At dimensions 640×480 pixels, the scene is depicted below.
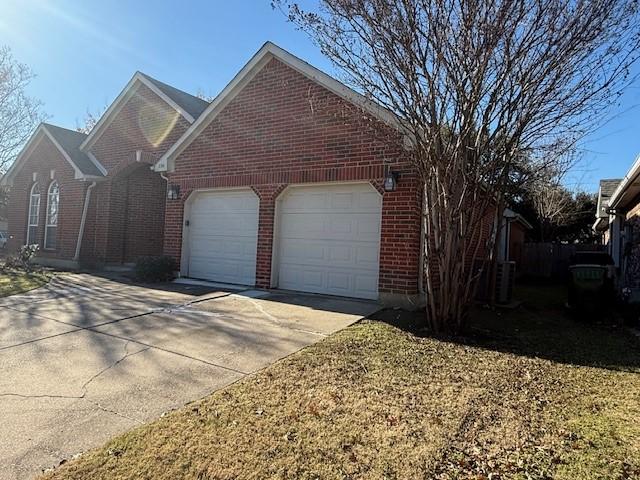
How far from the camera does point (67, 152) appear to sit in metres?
14.7

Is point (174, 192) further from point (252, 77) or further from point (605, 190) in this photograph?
point (605, 190)

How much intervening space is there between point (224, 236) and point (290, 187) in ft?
7.70

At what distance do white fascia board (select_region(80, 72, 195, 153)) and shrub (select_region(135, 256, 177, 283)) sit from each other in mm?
5088

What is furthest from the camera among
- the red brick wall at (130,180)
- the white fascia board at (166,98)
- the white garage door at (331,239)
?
the red brick wall at (130,180)

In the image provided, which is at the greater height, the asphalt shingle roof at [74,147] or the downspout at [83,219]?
the asphalt shingle roof at [74,147]

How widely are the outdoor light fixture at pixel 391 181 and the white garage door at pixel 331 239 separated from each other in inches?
19.8

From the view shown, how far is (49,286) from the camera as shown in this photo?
9906 mm

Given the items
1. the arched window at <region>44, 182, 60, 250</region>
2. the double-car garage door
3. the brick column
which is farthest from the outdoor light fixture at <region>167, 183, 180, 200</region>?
the arched window at <region>44, 182, 60, 250</region>

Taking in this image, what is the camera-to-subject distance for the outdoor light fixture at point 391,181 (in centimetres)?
763

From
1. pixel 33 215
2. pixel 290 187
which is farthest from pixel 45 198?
pixel 290 187

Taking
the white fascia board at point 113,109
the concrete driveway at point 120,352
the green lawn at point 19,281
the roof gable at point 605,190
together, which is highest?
the white fascia board at point 113,109

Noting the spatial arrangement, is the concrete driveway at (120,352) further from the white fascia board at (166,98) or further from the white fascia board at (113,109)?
the white fascia board at (113,109)

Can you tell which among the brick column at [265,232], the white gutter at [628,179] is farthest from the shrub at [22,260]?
the white gutter at [628,179]

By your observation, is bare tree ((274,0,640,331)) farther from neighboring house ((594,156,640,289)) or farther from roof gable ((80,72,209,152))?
roof gable ((80,72,209,152))
